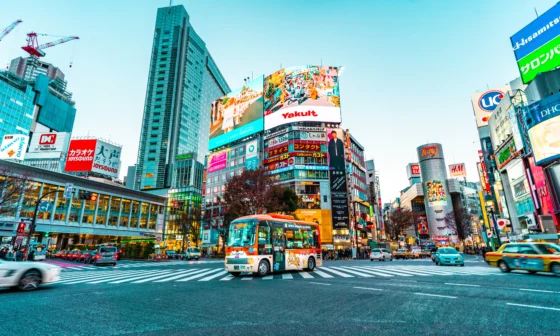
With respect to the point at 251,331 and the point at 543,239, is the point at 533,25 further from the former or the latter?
the point at 251,331

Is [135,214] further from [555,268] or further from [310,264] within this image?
[555,268]

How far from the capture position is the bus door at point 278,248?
14.2 metres

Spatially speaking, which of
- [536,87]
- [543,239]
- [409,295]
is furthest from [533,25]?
[409,295]

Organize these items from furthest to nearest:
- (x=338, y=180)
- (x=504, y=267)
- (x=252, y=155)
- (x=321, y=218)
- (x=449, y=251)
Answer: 1. (x=252, y=155)
2. (x=338, y=180)
3. (x=321, y=218)
4. (x=449, y=251)
5. (x=504, y=267)

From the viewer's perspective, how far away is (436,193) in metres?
128

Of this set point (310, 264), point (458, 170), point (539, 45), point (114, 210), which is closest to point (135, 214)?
point (114, 210)

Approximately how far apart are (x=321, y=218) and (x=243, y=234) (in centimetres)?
4723

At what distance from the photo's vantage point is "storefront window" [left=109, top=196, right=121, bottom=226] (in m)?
62.8

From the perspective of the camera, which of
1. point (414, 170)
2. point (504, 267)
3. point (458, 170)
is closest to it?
point (504, 267)

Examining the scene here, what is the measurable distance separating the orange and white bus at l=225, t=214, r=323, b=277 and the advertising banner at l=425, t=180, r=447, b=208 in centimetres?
13090

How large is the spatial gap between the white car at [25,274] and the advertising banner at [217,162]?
67.3 m

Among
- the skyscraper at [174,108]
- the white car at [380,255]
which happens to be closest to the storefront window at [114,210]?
the skyscraper at [174,108]

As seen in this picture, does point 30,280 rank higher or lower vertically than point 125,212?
lower

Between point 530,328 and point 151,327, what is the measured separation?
5419 mm
